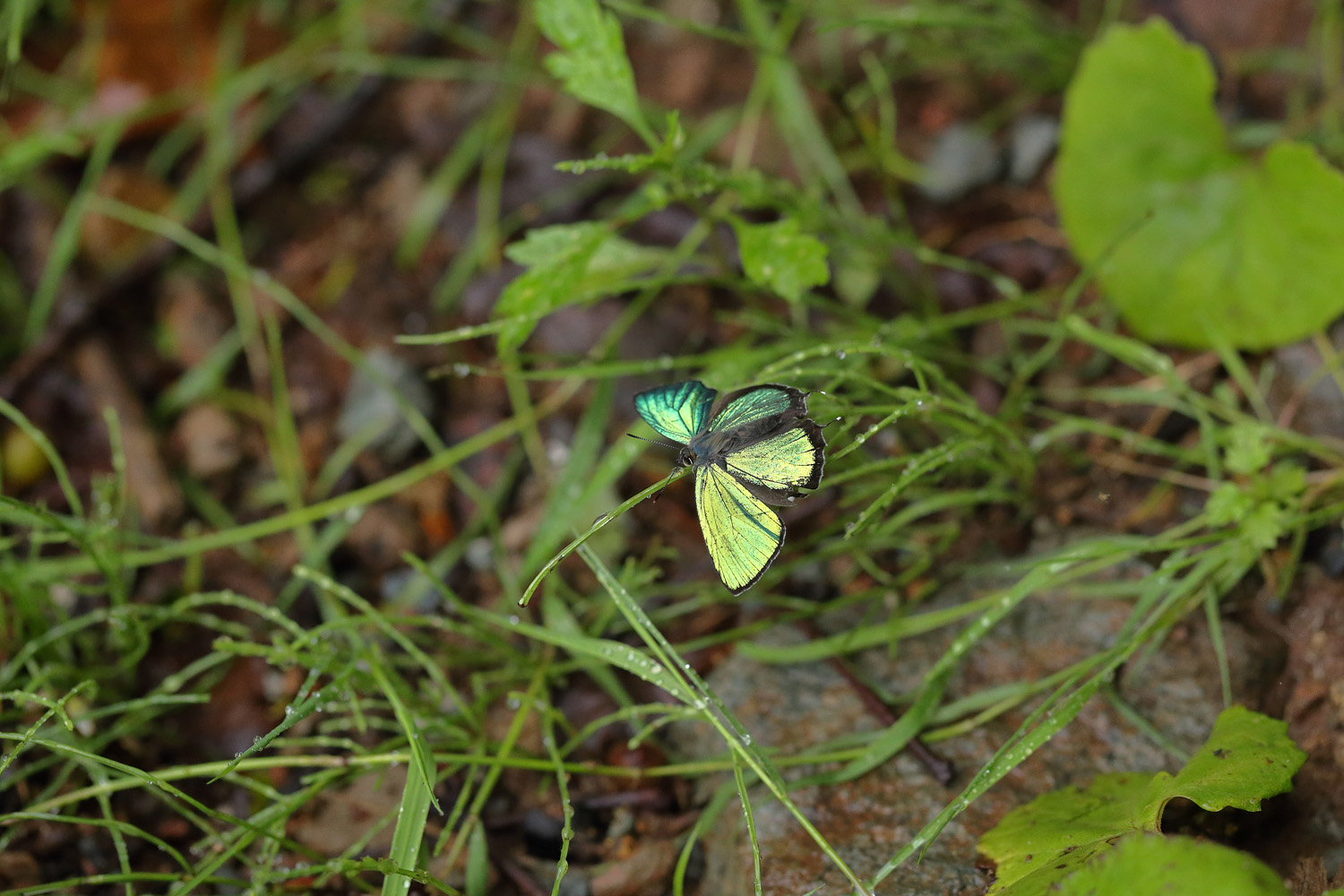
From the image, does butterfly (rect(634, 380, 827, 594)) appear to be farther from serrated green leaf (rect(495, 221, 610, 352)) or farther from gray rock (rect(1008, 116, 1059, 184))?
gray rock (rect(1008, 116, 1059, 184))

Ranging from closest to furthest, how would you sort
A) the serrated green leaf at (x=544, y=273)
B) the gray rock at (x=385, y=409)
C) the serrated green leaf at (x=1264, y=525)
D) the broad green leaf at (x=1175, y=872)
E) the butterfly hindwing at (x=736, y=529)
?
the broad green leaf at (x=1175, y=872) < the butterfly hindwing at (x=736, y=529) < the serrated green leaf at (x=1264, y=525) < the serrated green leaf at (x=544, y=273) < the gray rock at (x=385, y=409)

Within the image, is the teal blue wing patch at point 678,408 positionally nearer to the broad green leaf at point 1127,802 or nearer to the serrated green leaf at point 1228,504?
the broad green leaf at point 1127,802

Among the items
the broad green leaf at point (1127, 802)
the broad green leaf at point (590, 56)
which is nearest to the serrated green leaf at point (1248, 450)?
the broad green leaf at point (1127, 802)

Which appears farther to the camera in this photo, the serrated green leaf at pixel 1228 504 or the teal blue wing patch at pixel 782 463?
the serrated green leaf at pixel 1228 504

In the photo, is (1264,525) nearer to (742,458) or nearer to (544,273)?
(742,458)

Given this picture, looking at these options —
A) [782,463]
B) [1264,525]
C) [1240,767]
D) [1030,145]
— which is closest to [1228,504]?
[1264,525]

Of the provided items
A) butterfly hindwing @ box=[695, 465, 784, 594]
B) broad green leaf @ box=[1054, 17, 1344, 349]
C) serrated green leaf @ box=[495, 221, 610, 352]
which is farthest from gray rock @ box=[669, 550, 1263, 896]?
serrated green leaf @ box=[495, 221, 610, 352]

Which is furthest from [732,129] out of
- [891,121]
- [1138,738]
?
[1138,738]
